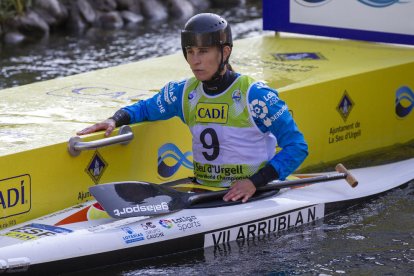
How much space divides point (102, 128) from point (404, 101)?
323cm

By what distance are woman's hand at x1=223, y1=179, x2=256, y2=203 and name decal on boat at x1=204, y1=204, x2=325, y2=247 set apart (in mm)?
173

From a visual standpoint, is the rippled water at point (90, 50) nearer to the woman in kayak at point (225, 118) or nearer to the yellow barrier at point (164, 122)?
the yellow barrier at point (164, 122)

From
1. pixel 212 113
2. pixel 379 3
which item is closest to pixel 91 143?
pixel 212 113

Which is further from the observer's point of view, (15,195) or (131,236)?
(15,195)

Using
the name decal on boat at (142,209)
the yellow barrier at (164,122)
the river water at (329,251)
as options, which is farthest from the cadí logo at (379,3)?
the name decal on boat at (142,209)

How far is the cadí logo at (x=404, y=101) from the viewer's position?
831 cm

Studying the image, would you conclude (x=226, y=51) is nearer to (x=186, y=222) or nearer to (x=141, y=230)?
(x=186, y=222)

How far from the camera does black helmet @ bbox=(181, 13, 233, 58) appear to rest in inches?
228

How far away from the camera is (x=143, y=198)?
18.7 ft

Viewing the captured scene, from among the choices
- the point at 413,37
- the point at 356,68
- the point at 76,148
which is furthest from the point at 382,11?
the point at 76,148

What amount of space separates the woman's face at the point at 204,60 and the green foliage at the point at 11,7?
8170 mm

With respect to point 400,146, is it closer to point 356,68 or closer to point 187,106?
point 356,68

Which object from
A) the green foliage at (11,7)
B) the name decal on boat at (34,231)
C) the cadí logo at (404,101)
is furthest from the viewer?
the green foliage at (11,7)

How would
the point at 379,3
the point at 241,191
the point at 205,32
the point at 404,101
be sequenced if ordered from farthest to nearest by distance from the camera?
the point at 379,3 → the point at 404,101 → the point at 241,191 → the point at 205,32
